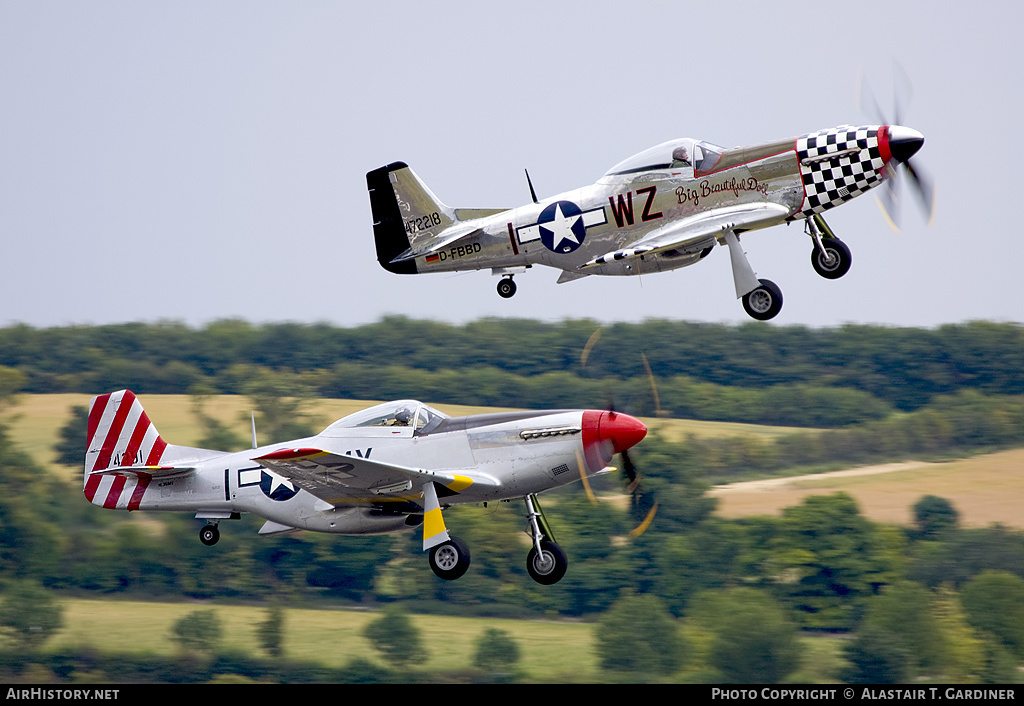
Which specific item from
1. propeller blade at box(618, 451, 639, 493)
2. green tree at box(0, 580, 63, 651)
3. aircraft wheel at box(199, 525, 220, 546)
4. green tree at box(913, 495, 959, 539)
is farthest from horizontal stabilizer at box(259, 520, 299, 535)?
green tree at box(913, 495, 959, 539)

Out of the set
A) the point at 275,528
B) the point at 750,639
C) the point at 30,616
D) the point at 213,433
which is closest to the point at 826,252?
the point at 275,528

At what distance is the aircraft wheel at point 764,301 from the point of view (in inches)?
783

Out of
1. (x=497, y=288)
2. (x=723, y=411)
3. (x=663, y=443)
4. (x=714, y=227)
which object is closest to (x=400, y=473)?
(x=497, y=288)

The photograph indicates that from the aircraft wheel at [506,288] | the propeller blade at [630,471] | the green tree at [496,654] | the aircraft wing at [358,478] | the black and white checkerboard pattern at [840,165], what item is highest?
the black and white checkerboard pattern at [840,165]

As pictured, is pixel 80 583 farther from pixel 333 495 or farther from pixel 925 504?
pixel 333 495

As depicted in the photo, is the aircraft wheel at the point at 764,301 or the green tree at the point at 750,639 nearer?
the aircraft wheel at the point at 764,301

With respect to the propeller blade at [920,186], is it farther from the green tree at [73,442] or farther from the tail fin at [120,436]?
the green tree at [73,442]

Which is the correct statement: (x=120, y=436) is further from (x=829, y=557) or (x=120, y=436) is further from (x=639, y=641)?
(x=829, y=557)

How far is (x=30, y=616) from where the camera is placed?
64750 millimetres

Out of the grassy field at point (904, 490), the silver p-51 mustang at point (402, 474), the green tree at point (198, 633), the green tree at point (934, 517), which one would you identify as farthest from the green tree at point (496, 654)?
the silver p-51 mustang at point (402, 474)

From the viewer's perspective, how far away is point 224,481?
889 inches

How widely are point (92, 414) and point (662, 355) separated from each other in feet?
263

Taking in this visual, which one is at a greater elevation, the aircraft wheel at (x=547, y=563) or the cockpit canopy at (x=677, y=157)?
the cockpit canopy at (x=677, y=157)

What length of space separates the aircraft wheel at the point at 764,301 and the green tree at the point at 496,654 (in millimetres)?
43321
